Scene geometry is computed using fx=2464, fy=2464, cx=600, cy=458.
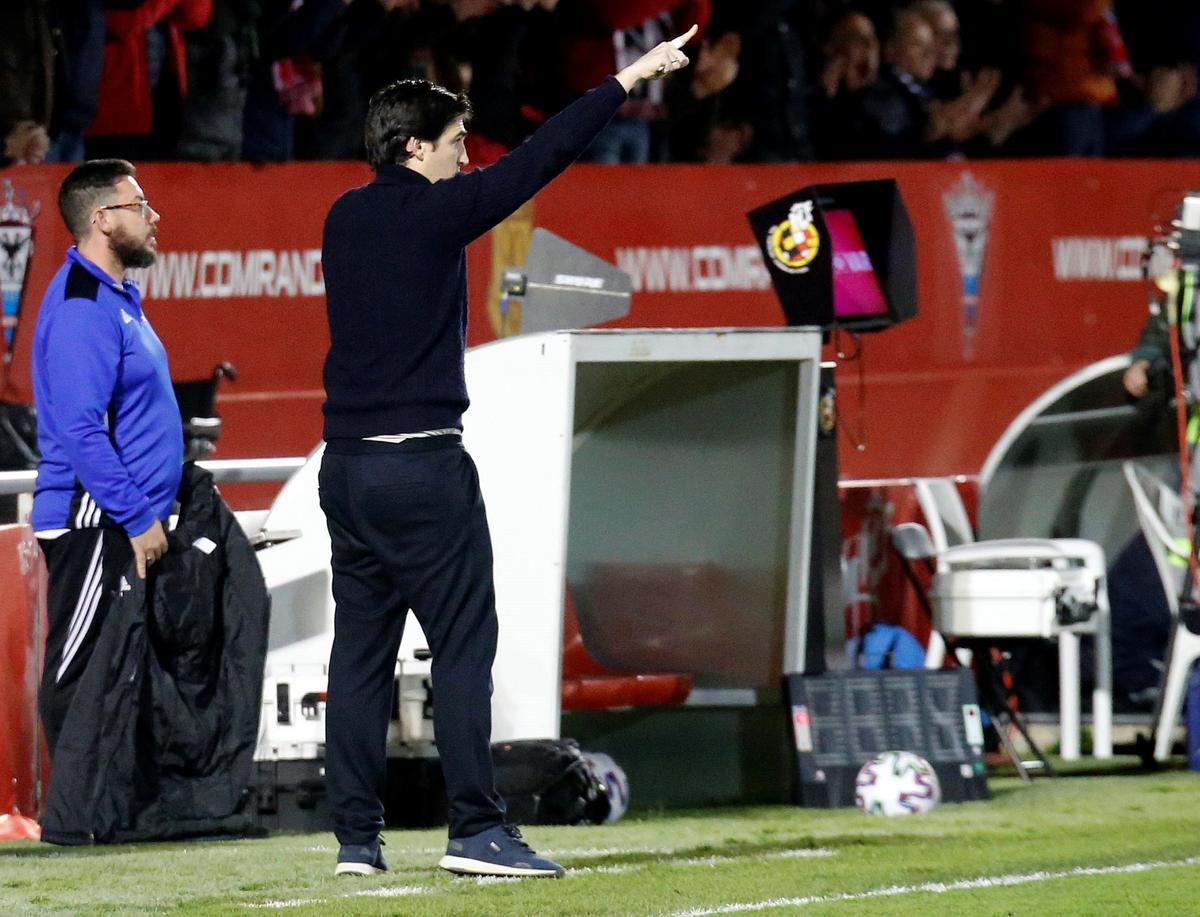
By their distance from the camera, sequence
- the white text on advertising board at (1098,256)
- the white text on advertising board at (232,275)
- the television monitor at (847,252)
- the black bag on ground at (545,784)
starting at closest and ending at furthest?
the black bag on ground at (545,784) → the television monitor at (847,252) → the white text on advertising board at (232,275) → the white text on advertising board at (1098,256)

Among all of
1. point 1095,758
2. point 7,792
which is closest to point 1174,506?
point 1095,758

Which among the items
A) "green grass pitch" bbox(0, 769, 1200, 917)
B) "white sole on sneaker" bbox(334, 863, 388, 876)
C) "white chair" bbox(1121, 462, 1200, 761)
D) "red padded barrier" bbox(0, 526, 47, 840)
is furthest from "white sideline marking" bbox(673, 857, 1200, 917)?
"white chair" bbox(1121, 462, 1200, 761)

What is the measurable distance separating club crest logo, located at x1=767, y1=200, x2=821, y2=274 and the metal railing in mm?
1817

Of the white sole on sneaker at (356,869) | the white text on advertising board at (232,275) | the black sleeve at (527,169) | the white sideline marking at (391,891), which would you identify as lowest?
the white sideline marking at (391,891)

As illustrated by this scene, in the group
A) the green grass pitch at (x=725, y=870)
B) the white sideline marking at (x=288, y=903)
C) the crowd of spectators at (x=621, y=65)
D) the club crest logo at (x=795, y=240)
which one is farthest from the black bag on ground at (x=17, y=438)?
the white sideline marking at (x=288, y=903)

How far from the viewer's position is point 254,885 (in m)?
6.00

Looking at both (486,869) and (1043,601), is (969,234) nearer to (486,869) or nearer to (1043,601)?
(1043,601)

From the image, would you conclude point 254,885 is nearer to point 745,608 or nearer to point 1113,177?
point 745,608

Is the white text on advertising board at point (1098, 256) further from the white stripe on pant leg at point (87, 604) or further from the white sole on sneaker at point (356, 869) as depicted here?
the white sole on sneaker at point (356, 869)

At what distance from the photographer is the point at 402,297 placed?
588 cm

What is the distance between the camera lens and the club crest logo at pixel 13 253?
9984mm

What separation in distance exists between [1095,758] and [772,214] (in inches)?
110

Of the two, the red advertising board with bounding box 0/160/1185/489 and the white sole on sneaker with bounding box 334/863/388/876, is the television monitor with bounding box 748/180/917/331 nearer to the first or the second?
the red advertising board with bounding box 0/160/1185/489

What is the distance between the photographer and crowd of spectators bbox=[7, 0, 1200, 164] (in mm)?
10531
